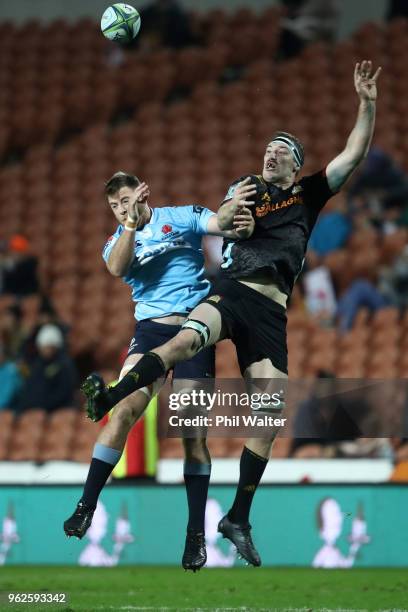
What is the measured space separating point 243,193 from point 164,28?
11654 mm

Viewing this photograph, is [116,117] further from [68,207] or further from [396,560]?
[396,560]

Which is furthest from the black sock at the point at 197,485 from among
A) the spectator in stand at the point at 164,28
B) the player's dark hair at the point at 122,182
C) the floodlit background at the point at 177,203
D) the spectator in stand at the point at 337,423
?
the spectator in stand at the point at 164,28

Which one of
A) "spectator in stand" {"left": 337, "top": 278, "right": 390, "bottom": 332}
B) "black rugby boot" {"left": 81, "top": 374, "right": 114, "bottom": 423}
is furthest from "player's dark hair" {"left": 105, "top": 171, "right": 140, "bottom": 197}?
"spectator in stand" {"left": 337, "top": 278, "right": 390, "bottom": 332}

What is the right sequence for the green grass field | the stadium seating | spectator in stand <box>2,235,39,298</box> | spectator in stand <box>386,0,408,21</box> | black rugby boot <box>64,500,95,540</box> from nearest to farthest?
black rugby boot <box>64,500,95,540</box> → the green grass field → the stadium seating → spectator in stand <box>2,235,39,298</box> → spectator in stand <box>386,0,408,21</box>

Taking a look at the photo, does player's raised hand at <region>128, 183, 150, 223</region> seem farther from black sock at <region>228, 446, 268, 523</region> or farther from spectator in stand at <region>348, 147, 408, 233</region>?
spectator in stand at <region>348, 147, 408, 233</region>

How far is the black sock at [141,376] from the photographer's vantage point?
7410mm

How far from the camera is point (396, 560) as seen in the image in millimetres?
11461

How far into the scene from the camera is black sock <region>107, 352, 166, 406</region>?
7410 mm

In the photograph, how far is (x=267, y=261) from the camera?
313 inches

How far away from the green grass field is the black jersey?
86.4 inches

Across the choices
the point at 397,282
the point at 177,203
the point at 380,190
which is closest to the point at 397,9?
the point at 380,190

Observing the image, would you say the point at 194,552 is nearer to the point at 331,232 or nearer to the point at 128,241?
the point at 128,241

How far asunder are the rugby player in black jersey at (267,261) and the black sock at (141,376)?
0.39 meters

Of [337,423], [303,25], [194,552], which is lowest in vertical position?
[194,552]
